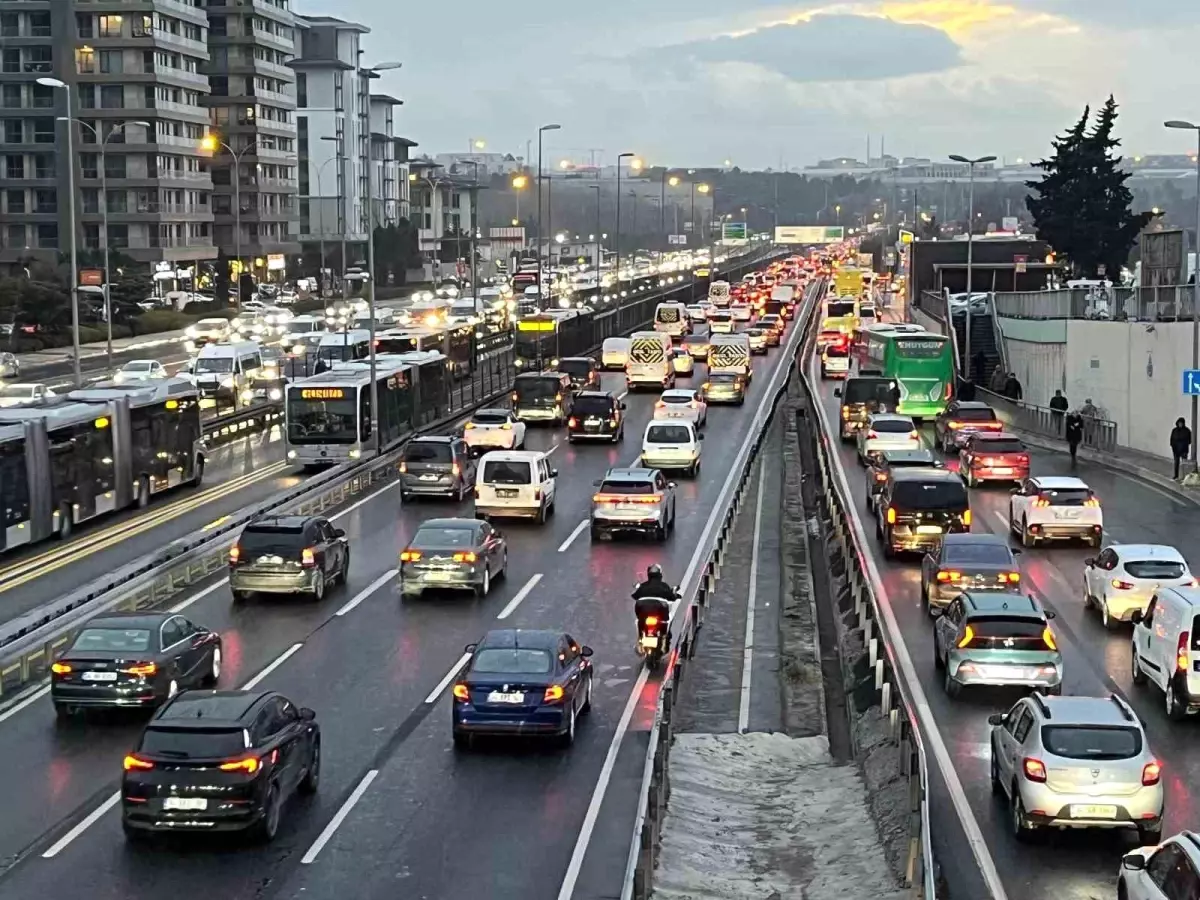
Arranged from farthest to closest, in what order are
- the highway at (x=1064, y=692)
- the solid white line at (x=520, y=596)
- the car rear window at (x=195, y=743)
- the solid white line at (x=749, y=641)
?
the solid white line at (x=520, y=596), the solid white line at (x=749, y=641), the car rear window at (x=195, y=743), the highway at (x=1064, y=692)

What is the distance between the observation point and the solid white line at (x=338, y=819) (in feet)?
56.3

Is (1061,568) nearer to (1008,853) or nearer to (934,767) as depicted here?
(934,767)

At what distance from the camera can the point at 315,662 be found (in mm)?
26281

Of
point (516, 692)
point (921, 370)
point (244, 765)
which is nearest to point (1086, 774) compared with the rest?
point (516, 692)

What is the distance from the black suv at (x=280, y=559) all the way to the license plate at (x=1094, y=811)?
663 inches

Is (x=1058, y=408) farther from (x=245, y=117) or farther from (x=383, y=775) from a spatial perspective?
(x=245, y=117)

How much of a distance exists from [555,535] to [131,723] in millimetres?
17089

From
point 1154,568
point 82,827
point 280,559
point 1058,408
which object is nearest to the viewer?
point 82,827

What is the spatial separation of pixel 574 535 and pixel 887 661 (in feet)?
53.3

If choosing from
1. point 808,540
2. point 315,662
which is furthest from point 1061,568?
point 315,662

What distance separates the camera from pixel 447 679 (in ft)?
82.9

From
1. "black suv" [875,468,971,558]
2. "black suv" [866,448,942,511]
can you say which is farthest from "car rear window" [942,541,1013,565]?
"black suv" [866,448,942,511]

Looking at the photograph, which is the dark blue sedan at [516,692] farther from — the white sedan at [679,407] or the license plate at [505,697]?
the white sedan at [679,407]

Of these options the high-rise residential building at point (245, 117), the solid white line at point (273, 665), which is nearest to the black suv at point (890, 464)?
the solid white line at point (273, 665)
